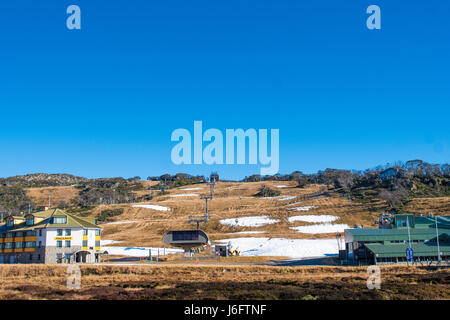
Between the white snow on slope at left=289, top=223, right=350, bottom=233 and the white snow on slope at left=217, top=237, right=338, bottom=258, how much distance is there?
15.7 meters

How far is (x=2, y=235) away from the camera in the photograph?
67.4 metres

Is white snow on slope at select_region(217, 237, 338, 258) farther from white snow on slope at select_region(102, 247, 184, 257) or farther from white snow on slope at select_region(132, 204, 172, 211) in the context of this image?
white snow on slope at select_region(132, 204, 172, 211)

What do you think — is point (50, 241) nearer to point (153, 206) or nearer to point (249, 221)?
point (249, 221)

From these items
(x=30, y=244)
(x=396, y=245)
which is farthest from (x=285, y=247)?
(x=30, y=244)

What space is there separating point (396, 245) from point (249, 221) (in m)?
59.9

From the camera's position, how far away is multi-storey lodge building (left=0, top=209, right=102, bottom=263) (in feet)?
211

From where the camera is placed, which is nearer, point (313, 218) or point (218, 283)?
point (218, 283)

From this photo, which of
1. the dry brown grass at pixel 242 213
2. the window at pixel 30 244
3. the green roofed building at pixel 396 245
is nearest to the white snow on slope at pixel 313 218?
the dry brown grass at pixel 242 213

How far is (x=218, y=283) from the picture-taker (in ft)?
119

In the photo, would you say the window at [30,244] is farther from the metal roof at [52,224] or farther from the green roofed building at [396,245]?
the green roofed building at [396,245]

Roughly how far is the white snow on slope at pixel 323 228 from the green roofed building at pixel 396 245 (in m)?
38.0

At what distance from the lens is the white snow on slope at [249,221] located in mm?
110156
